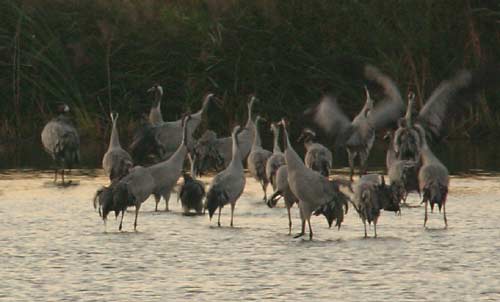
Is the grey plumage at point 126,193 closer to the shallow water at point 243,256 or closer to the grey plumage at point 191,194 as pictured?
the shallow water at point 243,256

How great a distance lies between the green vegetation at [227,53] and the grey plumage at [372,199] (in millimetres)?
12490

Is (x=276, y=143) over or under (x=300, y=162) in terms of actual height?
over

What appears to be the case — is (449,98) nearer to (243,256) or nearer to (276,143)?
(276,143)

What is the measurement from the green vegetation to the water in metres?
9.01

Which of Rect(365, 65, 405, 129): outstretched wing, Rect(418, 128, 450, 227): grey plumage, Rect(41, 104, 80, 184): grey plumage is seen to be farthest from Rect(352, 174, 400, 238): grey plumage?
Rect(41, 104, 80, 184): grey plumage

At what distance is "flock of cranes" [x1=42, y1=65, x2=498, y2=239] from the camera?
1529 cm

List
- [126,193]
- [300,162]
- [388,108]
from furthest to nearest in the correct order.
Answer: [388,108]
[126,193]
[300,162]

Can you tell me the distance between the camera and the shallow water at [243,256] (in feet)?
39.7

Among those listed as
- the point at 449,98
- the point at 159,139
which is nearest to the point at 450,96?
the point at 449,98

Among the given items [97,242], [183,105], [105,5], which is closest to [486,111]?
[183,105]

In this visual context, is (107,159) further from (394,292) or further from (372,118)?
(394,292)

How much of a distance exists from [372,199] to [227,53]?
13.5 meters

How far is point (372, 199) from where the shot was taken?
593 inches

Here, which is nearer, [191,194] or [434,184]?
[434,184]
